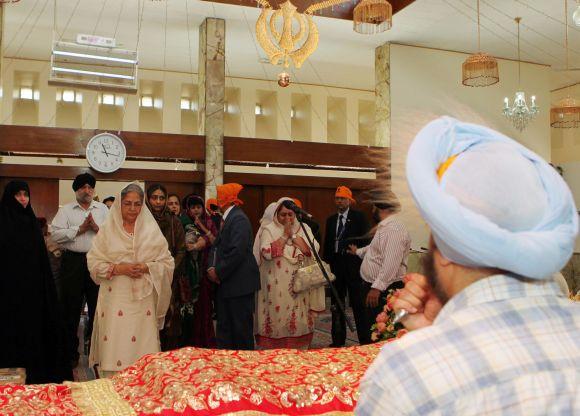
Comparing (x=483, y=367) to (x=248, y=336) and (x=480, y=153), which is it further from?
(x=248, y=336)

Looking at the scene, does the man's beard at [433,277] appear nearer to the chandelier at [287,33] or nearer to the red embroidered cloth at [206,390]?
the red embroidered cloth at [206,390]

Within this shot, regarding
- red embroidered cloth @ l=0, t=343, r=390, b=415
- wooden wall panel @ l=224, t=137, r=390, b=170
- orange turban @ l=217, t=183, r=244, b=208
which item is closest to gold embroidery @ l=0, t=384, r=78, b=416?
red embroidered cloth @ l=0, t=343, r=390, b=415

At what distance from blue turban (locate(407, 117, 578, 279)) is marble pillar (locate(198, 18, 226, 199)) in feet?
26.6

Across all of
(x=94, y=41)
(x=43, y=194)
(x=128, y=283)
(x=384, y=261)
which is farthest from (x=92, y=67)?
(x=384, y=261)

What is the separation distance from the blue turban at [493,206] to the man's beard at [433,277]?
49 millimetres

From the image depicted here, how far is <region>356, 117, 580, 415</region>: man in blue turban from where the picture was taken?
816 mm

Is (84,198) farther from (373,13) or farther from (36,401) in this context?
(373,13)

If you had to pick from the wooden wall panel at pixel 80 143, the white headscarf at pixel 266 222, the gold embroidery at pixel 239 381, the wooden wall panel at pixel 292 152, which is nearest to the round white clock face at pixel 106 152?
the wooden wall panel at pixel 80 143

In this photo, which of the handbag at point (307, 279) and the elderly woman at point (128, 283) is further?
the handbag at point (307, 279)

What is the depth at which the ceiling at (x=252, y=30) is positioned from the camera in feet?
28.6

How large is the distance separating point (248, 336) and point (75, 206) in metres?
2.12

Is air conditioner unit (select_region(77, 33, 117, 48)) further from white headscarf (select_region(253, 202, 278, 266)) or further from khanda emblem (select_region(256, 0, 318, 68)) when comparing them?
white headscarf (select_region(253, 202, 278, 266))

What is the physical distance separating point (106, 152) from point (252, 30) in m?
3.09

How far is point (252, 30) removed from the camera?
384 inches
